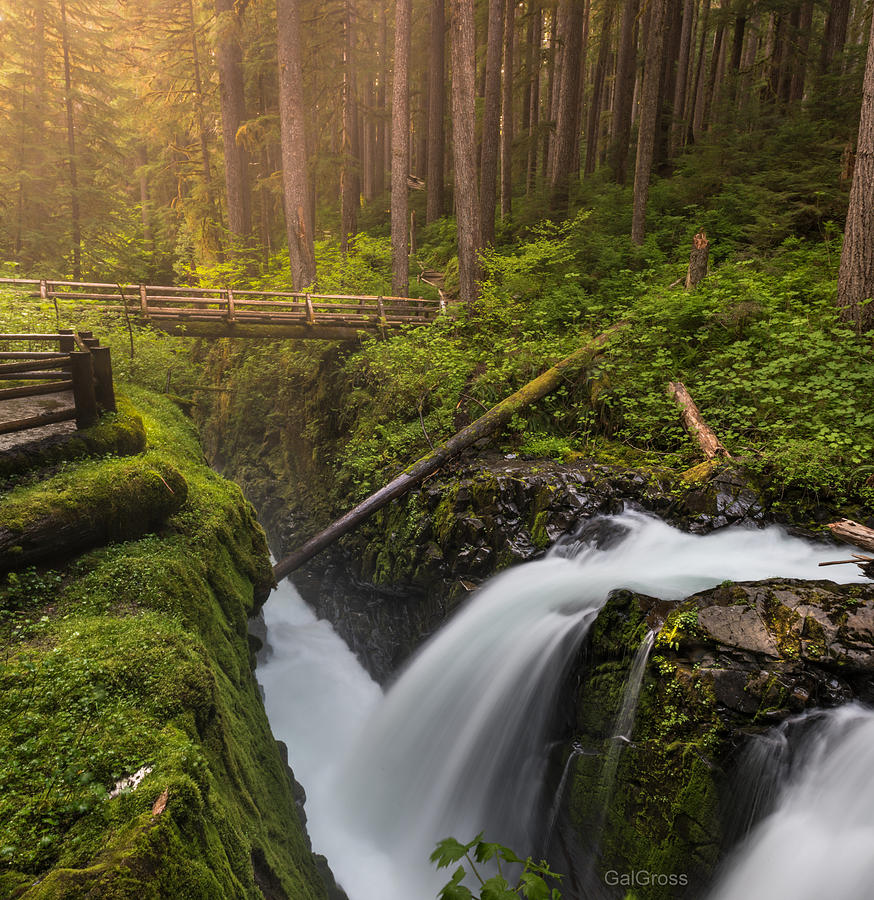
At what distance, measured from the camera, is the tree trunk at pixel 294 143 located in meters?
13.8

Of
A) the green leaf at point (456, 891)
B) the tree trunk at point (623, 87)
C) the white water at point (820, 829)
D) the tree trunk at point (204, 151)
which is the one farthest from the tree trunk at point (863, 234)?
the tree trunk at point (204, 151)

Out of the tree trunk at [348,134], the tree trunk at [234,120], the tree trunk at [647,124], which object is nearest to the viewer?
the tree trunk at [647,124]

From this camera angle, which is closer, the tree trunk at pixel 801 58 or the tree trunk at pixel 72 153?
the tree trunk at pixel 801 58

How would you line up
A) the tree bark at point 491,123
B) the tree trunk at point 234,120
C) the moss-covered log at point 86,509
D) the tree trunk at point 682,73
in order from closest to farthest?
the moss-covered log at point 86,509
the tree bark at point 491,123
the tree trunk at point 234,120
the tree trunk at point 682,73

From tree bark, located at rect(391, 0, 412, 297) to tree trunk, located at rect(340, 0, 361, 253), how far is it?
3.48 meters

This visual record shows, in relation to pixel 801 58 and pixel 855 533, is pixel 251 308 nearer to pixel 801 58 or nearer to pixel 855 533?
pixel 855 533

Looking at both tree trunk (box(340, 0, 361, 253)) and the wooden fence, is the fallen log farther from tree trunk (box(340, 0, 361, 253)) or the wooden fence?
tree trunk (box(340, 0, 361, 253))

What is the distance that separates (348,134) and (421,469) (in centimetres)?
1331

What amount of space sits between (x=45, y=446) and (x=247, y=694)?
321 cm

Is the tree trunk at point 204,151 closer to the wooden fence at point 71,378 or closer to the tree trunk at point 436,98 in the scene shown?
the tree trunk at point 436,98

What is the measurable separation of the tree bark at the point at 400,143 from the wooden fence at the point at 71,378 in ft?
30.7

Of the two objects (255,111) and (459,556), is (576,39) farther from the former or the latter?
(459,556)

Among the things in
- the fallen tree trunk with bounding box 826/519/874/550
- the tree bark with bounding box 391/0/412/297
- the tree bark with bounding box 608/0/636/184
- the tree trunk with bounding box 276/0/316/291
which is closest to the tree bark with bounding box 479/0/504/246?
the tree bark with bounding box 391/0/412/297

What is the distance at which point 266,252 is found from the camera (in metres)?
20.7
